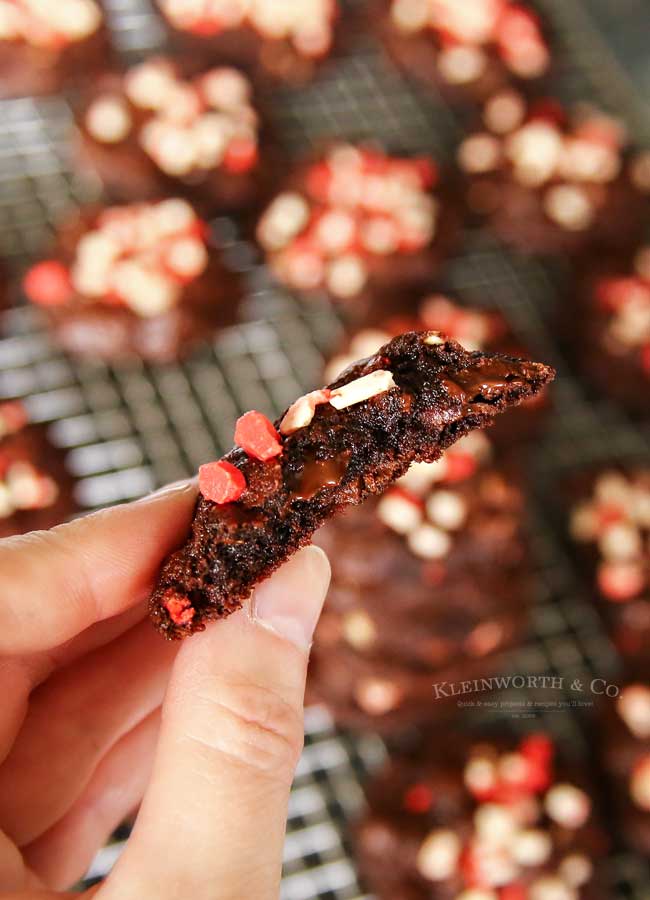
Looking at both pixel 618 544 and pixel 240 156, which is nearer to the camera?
pixel 618 544

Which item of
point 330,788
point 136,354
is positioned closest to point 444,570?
point 330,788

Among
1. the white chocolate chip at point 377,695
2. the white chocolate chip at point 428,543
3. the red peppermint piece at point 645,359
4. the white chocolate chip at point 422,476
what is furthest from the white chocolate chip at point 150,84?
the white chocolate chip at point 377,695

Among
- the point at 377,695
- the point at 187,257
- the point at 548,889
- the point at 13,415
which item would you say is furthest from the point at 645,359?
the point at 13,415

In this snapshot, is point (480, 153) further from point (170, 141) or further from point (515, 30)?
point (170, 141)

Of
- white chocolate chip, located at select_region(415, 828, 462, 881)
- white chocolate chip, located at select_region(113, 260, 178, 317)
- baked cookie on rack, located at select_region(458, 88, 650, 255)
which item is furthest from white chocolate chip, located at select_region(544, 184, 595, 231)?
white chocolate chip, located at select_region(415, 828, 462, 881)

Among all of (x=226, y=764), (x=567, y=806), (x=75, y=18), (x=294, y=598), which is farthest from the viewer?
(x=75, y=18)

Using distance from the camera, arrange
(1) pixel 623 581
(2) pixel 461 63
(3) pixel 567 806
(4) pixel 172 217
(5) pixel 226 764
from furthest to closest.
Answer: (2) pixel 461 63, (4) pixel 172 217, (1) pixel 623 581, (3) pixel 567 806, (5) pixel 226 764

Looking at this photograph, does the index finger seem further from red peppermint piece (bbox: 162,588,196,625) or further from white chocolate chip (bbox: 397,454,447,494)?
white chocolate chip (bbox: 397,454,447,494)
